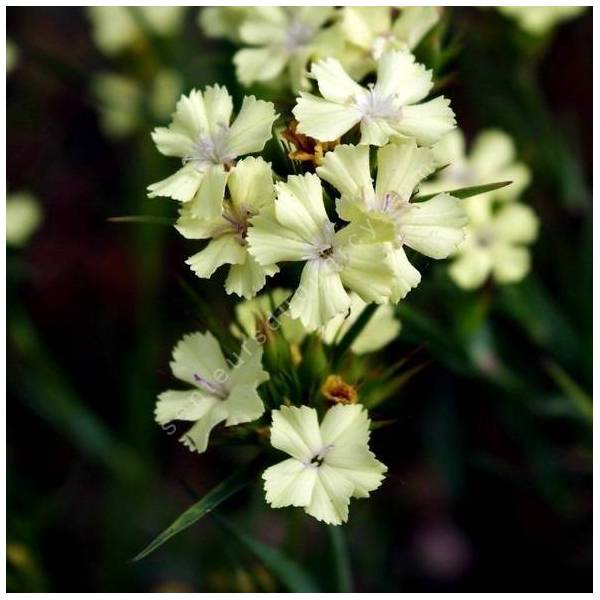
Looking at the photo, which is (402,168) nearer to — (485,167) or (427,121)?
(427,121)

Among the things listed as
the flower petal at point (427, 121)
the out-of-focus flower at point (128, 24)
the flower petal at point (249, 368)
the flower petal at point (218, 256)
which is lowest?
the flower petal at point (249, 368)

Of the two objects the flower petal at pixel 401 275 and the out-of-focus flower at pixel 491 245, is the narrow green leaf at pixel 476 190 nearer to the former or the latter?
the flower petal at pixel 401 275

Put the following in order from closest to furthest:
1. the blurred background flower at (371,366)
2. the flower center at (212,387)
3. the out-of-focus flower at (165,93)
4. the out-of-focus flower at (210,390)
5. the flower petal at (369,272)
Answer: the flower petal at (369,272) → the out-of-focus flower at (210,390) → the flower center at (212,387) → the blurred background flower at (371,366) → the out-of-focus flower at (165,93)

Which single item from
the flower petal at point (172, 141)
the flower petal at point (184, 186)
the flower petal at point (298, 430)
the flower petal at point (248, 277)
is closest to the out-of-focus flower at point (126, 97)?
the flower petal at point (172, 141)

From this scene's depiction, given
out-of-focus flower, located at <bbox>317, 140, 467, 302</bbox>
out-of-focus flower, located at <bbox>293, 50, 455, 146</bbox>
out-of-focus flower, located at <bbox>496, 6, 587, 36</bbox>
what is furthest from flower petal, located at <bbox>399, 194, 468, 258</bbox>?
out-of-focus flower, located at <bbox>496, 6, 587, 36</bbox>

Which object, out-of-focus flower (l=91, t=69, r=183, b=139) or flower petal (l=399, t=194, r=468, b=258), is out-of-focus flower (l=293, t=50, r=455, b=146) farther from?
out-of-focus flower (l=91, t=69, r=183, b=139)

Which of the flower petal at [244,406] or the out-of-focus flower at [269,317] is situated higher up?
the out-of-focus flower at [269,317]

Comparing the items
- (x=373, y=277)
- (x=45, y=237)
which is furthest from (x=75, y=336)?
(x=373, y=277)

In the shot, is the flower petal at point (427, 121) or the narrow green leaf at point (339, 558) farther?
the narrow green leaf at point (339, 558)

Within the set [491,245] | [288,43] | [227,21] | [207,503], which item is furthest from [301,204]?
[491,245]
